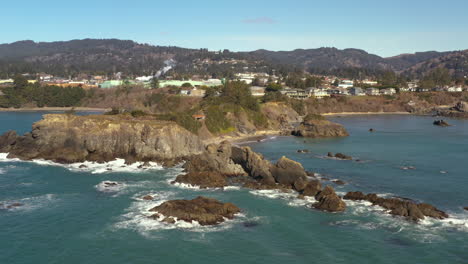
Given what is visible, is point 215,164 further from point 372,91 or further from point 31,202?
point 372,91

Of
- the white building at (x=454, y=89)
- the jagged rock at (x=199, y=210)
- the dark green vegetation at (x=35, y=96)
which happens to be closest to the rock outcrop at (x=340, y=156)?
the jagged rock at (x=199, y=210)

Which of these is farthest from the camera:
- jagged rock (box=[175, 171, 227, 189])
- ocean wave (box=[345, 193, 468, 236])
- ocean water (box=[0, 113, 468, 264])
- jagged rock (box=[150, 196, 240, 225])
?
jagged rock (box=[175, 171, 227, 189])

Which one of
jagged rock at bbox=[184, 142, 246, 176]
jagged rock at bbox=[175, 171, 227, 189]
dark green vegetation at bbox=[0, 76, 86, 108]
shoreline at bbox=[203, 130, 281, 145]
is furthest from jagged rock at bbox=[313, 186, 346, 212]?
dark green vegetation at bbox=[0, 76, 86, 108]

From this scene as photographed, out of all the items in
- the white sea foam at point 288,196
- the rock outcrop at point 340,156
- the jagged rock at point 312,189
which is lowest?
the rock outcrop at point 340,156

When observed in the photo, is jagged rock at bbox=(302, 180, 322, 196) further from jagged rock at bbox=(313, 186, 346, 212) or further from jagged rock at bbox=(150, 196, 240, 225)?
jagged rock at bbox=(150, 196, 240, 225)

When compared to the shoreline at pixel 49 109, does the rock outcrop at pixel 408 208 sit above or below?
above

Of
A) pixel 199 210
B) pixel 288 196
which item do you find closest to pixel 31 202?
pixel 199 210

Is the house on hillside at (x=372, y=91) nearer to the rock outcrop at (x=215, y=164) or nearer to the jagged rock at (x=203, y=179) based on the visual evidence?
the rock outcrop at (x=215, y=164)
